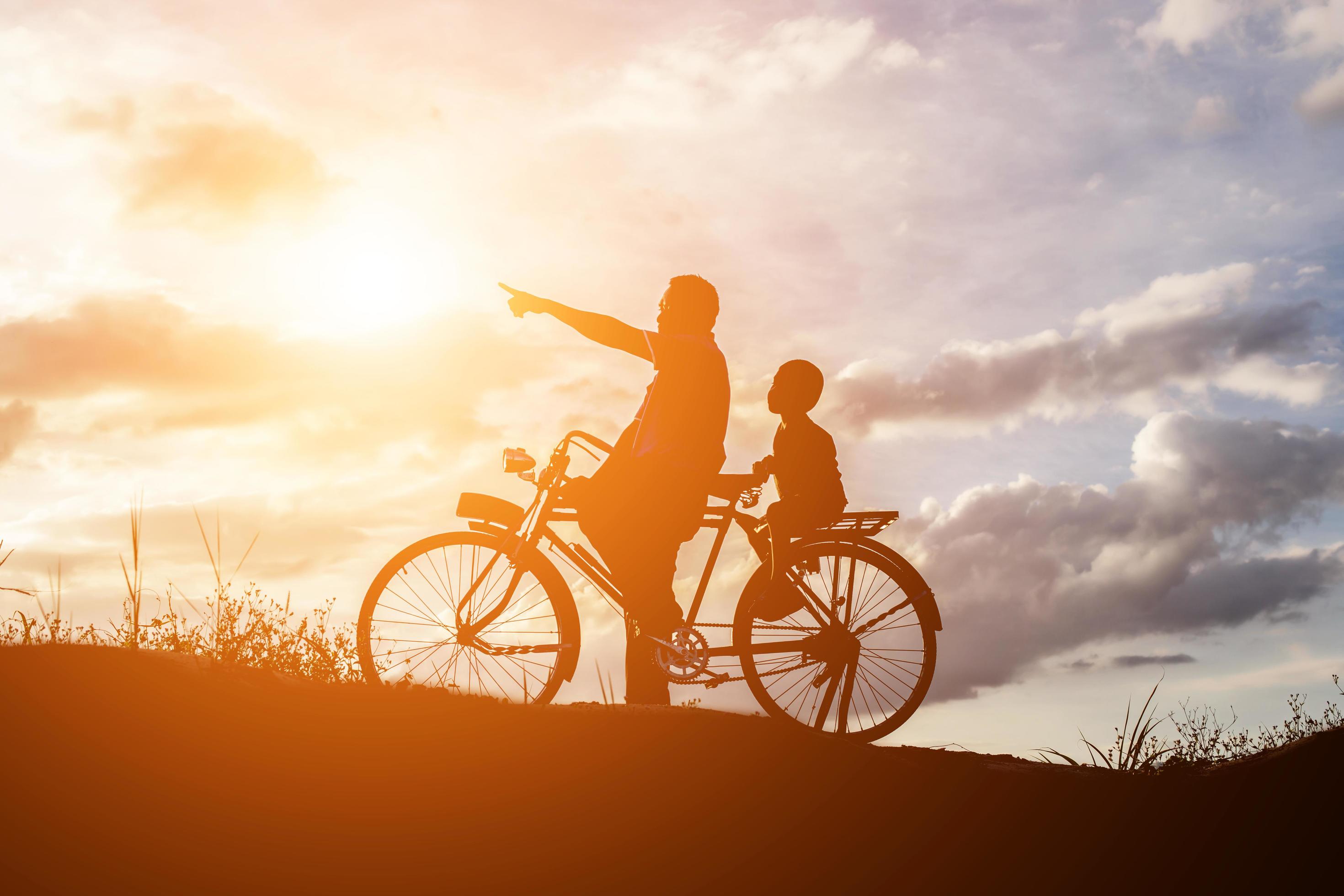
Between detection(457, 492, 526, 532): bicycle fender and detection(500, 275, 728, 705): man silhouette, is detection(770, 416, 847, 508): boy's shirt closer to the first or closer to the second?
detection(500, 275, 728, 705): man silhouette

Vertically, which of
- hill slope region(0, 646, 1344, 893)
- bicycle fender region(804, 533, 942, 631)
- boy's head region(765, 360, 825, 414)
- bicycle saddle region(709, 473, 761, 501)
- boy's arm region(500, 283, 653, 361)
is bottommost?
hill slope region(0, 646, 1344, 893)

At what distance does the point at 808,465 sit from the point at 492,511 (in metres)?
2.12

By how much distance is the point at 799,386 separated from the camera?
6.04 metres

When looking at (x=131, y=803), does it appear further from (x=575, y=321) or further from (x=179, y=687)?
(x=575, y=321)

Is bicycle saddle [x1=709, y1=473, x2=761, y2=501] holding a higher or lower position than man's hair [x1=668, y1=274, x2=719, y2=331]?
lower

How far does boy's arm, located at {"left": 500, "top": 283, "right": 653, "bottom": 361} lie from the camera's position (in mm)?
5902

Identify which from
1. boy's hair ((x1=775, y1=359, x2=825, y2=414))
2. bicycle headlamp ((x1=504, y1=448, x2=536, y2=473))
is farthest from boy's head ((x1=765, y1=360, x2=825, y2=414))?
bicycle headlamp ((x1=504, y1=448, x2=536, y2=473))

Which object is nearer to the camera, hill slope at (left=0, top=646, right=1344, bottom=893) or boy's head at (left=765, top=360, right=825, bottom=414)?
hill slope at (left=0, top=646, right=1344, bottom=893)

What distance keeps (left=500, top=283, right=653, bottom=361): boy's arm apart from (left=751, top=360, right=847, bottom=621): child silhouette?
0.91 meters

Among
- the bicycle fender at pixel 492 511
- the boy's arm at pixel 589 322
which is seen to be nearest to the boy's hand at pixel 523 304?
the boy's arm at pixel 589 322

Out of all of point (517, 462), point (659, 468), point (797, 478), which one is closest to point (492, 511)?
point (517, 462)

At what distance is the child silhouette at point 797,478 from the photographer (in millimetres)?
6035

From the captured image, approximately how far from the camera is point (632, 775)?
4559 millimetres

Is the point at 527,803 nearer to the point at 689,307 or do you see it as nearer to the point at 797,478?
the point at 797,478
